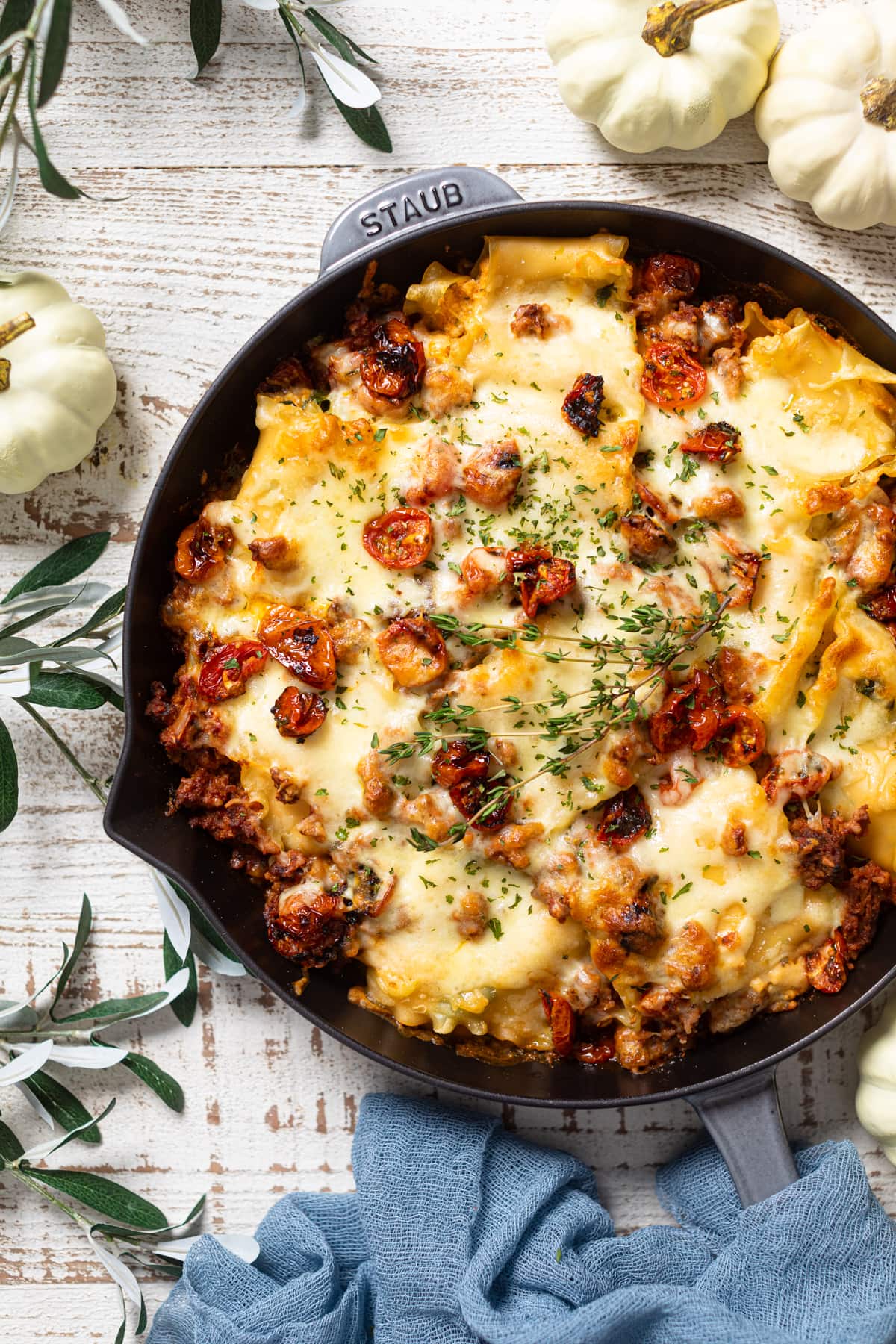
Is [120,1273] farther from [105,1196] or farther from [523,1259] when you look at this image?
[523,1259]

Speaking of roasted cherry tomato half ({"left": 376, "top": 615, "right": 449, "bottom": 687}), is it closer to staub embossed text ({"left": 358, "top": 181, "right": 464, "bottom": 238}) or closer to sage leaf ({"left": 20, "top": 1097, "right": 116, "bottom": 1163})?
staub embossed text ({"left": 358, "top": 181, "right": 464, "bottom": 238})

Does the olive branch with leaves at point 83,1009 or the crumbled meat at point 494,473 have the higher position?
the crumbled meat at point 494,473

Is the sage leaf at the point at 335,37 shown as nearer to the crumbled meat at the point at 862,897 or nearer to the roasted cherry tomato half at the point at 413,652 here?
the roasted cherry tomato half at the point at 413,652

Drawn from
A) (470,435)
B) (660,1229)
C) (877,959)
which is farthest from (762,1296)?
(470,435)

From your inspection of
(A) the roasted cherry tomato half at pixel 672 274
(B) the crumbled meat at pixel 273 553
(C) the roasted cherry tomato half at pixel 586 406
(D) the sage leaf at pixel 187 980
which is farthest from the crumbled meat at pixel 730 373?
(D) the sage leaf at pixel 187 980

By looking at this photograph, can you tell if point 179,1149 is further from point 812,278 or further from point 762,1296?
point 812,278

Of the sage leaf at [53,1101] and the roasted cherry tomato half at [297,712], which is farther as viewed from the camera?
the sage leaf at [53,1101]
